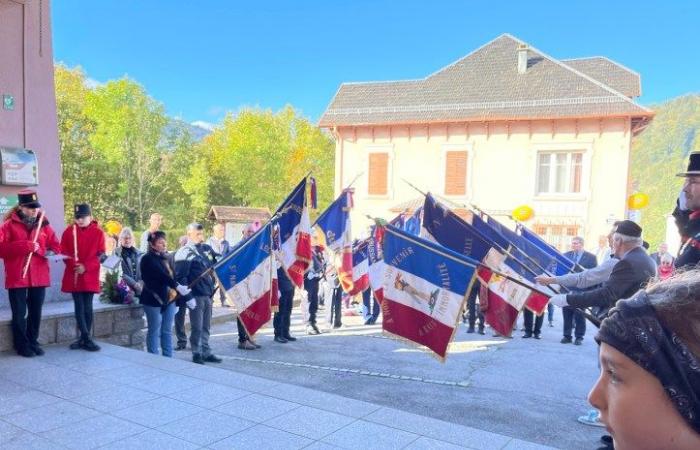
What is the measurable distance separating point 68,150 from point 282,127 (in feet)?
49.0

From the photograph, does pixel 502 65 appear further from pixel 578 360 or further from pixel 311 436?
pixel 311 436

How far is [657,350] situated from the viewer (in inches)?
37.9

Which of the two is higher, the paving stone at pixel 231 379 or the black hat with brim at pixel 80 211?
the black hat with brim at pixel 80 211

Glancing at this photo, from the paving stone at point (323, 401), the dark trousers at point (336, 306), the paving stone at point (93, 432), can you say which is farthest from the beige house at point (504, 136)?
the paving stone at point (93, 432)

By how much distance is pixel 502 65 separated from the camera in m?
22.1

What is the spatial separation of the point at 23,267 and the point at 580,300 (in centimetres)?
594

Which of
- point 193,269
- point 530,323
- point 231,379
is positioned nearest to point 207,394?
point 231,379

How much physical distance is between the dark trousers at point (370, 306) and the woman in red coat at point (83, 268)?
6312 mm

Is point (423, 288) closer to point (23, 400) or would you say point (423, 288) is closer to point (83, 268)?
point (23, 400)

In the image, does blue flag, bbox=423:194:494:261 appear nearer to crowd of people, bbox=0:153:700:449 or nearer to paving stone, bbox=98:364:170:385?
crowd of people, bbox=0:153:700:449

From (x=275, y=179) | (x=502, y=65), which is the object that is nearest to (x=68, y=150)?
Result: (x=275, y=179)

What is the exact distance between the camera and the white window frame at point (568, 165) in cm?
1855

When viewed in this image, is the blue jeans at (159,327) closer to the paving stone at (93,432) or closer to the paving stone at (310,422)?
the paving stone at (93,432)

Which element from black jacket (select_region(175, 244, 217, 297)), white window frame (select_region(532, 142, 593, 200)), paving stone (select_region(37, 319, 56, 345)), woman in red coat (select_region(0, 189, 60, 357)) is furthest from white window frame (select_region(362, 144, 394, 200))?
woman in red coat (select_region(0, 189, 60, 357))
